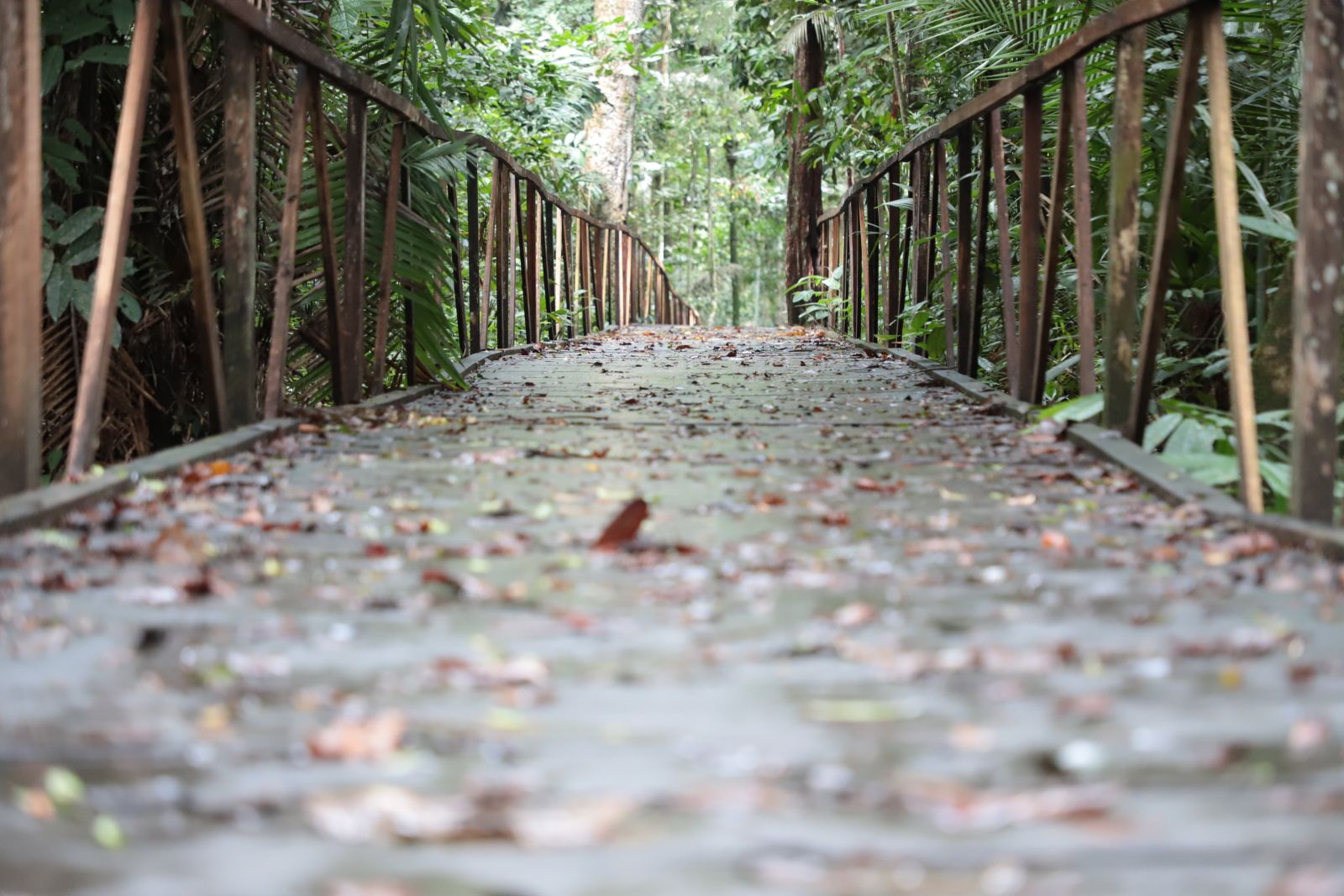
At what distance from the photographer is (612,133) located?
16375 millimetres

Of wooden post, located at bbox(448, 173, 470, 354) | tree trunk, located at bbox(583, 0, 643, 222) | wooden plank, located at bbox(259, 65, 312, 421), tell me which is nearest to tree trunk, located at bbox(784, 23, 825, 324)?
tree trunk, located at bbox(583, 0, 643, 222)

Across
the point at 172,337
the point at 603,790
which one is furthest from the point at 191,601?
the point at 172,337

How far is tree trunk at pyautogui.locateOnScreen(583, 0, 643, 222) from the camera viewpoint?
16172 mm

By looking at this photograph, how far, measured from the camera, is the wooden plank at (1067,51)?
3287mm

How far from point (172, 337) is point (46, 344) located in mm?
601

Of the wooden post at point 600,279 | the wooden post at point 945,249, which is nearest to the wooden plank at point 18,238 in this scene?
the wooden post at point 945,249

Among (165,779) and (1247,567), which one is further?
(1247,567)

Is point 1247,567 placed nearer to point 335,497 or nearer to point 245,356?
point 335,497

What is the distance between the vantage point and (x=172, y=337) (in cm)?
466

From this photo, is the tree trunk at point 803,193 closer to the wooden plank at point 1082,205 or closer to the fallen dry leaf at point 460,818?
the wooden plank at point 1082,205

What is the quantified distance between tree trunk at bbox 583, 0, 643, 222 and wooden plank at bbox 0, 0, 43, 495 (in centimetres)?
1370

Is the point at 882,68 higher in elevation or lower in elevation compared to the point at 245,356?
higher

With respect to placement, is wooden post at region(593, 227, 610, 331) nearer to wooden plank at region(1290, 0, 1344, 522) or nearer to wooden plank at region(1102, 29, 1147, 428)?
wooden plank at region(1102, 29, 1147, 428)

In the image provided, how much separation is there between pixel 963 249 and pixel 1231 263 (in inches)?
114
